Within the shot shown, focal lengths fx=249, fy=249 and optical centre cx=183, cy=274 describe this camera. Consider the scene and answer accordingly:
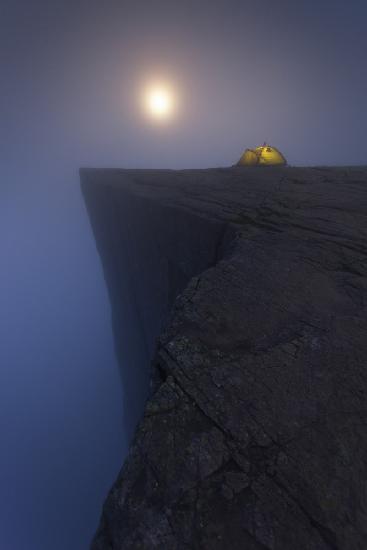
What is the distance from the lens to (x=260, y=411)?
2.47m

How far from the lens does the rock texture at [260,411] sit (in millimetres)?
1917

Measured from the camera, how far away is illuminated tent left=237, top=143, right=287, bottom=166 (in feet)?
58.3

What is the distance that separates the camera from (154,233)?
10047 millimetres

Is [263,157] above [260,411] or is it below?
above

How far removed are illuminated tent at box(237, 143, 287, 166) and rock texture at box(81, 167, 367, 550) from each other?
14.0 meters

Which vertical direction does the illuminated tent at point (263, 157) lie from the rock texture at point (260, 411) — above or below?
above

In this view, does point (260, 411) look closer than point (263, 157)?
Yes

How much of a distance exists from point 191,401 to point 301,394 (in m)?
1.15

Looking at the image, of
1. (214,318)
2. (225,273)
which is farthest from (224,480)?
(225,273)

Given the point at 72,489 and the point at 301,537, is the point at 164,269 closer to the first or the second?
the point at 301,537

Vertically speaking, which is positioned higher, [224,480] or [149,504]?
[224,480]

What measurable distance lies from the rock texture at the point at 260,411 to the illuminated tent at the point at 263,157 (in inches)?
550

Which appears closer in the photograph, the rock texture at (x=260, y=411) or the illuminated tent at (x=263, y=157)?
the rock texture at (x=260, y=411)

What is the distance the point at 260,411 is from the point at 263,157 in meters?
18.9
